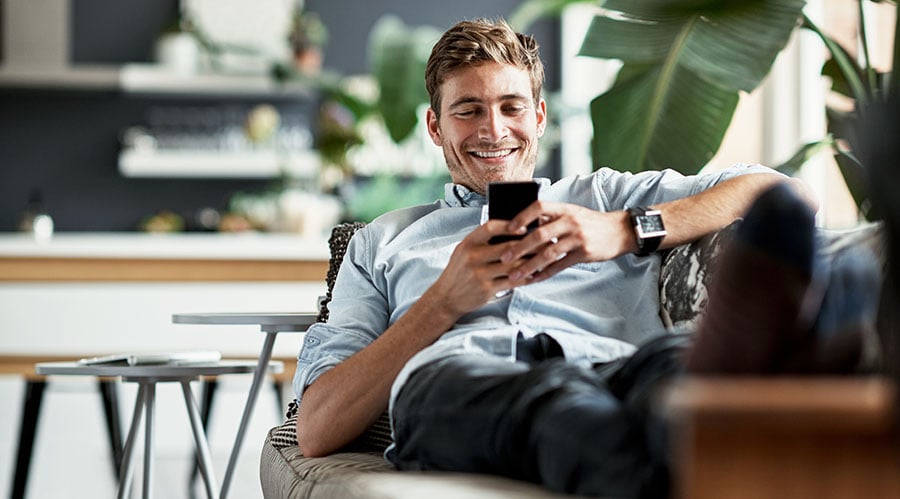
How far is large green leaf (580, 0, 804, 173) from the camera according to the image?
251 centimetres

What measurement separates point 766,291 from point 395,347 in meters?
A: 0.82

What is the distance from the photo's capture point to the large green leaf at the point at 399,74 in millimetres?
4656

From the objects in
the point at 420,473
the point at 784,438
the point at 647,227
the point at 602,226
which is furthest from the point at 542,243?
the point at 784,438

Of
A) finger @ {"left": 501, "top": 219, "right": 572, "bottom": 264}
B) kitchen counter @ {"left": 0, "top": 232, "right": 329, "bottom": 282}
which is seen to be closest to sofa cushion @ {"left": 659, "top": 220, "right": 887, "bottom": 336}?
finger @ {"left": 501, "top": 219, "right": 572, "bottom": 264}

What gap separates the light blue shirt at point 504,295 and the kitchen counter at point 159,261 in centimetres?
274

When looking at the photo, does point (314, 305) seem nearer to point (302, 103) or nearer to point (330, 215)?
point (330, 215)

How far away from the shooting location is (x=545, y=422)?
1.23 meters

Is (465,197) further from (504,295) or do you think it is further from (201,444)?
(201,444)

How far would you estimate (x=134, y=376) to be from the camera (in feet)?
8.32

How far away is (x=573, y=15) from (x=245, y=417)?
398 cm

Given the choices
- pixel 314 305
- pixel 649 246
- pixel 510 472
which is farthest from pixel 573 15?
pixel 510 472

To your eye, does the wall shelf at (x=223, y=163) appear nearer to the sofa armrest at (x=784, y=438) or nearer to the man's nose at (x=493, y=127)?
the man's nose at (x=493, y=127)

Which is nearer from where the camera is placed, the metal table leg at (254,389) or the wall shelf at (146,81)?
the metal table leg at (254,389)

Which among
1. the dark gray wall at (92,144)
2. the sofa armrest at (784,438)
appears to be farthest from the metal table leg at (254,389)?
the dark gray wall at (92,144)
